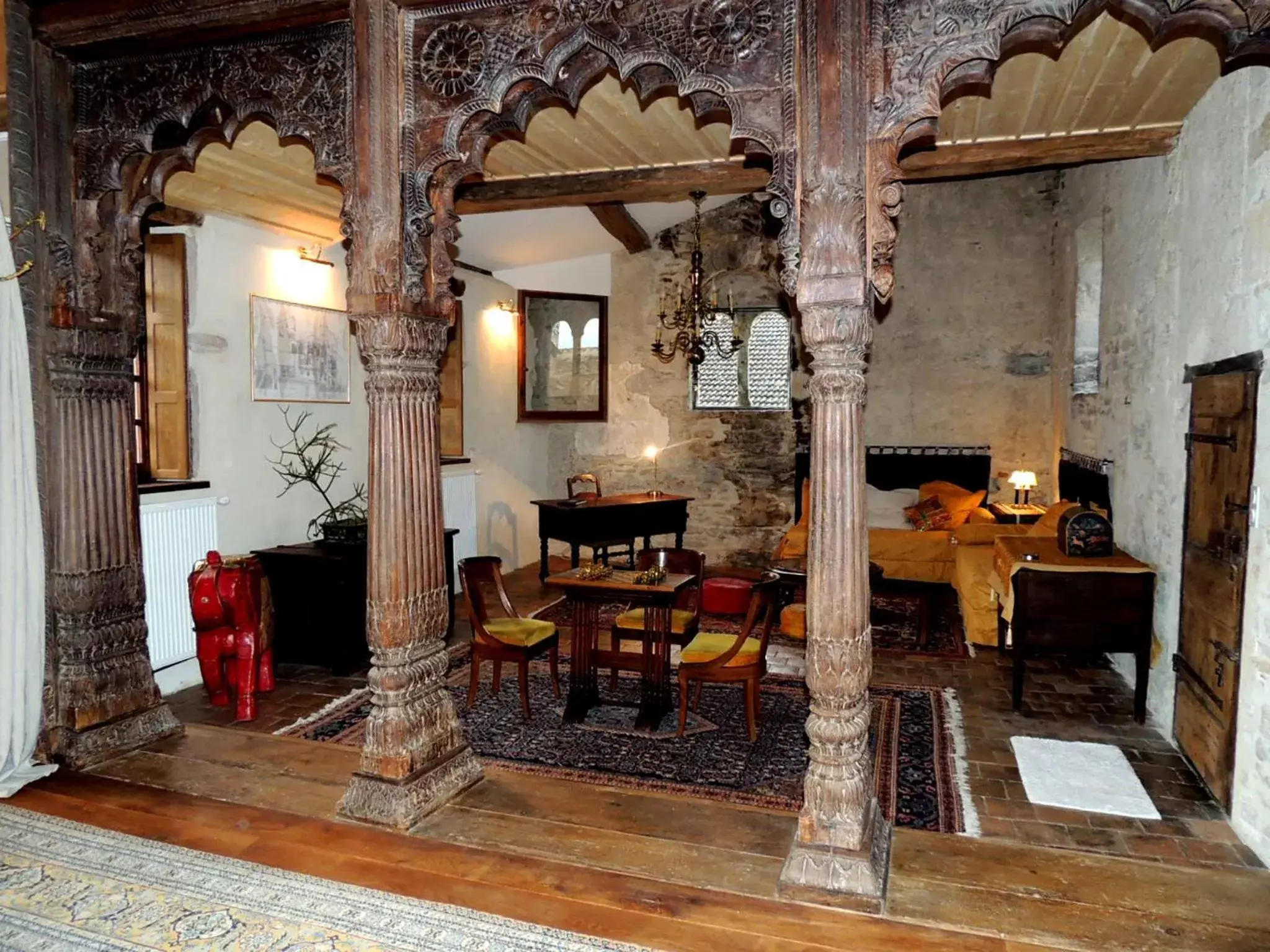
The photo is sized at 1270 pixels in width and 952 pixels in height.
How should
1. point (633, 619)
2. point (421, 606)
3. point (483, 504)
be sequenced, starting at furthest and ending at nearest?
point (483, 504) → point (633, 619) → point (421, 606)

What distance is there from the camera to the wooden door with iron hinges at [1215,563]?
330 cm

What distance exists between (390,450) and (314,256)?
12.1 ft


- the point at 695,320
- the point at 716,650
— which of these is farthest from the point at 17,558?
the point at 695,320

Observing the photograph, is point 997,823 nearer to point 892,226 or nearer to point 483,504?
point 892,226

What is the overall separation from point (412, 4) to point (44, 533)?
9.06 feet

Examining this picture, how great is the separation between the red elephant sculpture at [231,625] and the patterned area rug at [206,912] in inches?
64.2

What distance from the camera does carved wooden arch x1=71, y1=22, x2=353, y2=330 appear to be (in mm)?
3176

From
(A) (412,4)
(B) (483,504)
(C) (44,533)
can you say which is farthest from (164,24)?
(B) (483,504)

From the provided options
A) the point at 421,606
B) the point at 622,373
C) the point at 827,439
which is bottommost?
the point at 421,606

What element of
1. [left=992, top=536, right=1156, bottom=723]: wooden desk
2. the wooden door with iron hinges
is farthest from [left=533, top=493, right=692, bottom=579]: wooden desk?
the wooden door with iron hinges

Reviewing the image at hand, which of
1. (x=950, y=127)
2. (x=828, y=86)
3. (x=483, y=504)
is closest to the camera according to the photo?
(x=828, y=86)

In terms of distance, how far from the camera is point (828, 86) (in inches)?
103

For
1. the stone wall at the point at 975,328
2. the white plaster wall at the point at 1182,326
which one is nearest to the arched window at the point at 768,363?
the stone wall at the point at 975,328

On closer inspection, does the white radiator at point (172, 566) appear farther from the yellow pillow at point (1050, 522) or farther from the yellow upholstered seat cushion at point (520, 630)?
the yellow pillow at point (1050, 522)
